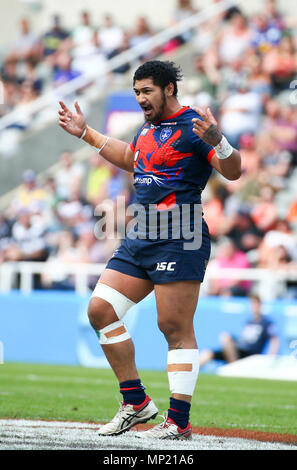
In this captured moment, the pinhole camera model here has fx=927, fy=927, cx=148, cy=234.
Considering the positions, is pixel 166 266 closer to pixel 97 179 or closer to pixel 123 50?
pixel 97 179

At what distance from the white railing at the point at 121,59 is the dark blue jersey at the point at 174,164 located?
13.7 meters

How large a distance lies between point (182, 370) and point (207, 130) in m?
1.55

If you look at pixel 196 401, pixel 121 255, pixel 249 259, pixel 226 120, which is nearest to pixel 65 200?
pixel 226 120

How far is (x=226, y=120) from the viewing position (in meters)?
15.9

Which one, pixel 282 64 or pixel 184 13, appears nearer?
pixel 282 64

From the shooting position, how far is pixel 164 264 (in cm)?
600

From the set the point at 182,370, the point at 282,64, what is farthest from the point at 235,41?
the point at 182,370

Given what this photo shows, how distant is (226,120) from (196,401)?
24.8ft

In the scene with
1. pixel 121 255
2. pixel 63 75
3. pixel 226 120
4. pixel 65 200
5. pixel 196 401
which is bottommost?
pixel 196 401

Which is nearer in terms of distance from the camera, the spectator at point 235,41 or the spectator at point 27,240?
the spectator at point 27,240

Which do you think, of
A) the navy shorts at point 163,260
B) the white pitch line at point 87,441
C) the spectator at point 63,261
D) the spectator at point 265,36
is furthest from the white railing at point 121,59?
the white pitch line at point 87,441

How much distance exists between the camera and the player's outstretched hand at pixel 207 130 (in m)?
5.74

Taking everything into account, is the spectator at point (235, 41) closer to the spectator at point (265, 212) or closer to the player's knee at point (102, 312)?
the spectator at point (265, 212)
